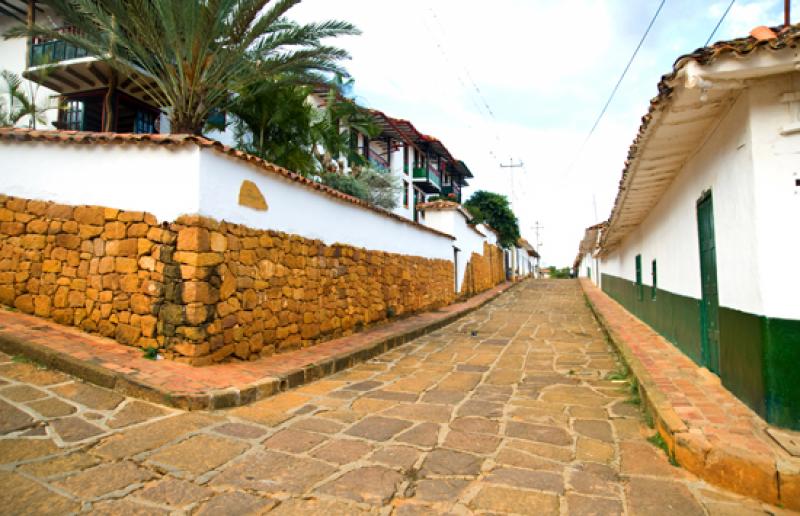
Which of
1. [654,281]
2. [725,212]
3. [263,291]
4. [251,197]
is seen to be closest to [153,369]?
[263,291]

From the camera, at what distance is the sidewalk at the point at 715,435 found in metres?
2.49

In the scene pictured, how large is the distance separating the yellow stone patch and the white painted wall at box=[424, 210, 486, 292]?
9.95 m

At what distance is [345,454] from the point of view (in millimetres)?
3084

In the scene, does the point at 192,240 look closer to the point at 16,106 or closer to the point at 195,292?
the point at 195,292

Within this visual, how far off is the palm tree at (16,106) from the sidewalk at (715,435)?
1541 centimetres

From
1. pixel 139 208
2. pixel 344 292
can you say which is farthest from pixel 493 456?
pixel 344 292

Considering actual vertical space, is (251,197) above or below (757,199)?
above

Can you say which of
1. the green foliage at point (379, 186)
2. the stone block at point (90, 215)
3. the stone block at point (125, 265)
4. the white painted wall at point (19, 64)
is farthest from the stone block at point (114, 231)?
the white painted wall at point (19, 64)

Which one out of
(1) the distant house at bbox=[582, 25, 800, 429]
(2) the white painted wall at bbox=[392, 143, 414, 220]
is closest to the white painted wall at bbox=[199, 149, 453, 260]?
(1) the distant house at bbox=[582, 25, 800, 429]

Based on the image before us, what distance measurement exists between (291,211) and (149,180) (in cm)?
190

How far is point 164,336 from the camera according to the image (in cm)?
463

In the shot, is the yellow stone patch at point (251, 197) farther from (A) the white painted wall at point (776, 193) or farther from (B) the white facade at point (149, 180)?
(A) the white painted wall at point (776, 193)

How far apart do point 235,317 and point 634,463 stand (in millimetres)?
4038

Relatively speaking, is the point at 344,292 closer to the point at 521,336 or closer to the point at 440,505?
the point at 521,336
